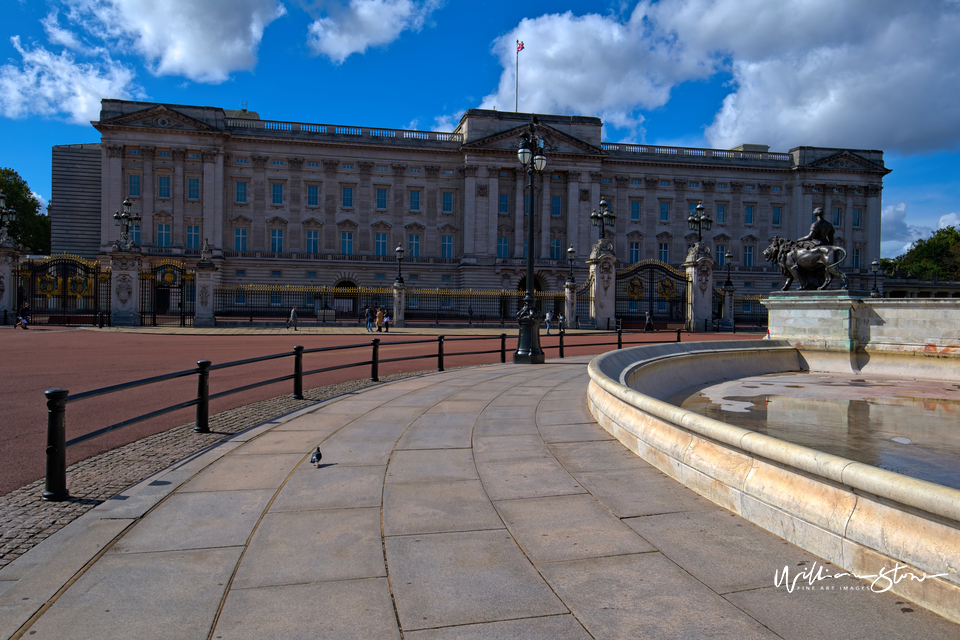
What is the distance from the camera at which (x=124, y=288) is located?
33.5 meters

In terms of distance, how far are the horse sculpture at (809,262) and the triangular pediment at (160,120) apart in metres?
56.1

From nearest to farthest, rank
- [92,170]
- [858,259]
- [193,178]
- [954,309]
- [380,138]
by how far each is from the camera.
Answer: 1. [954,309]
2. [193,178]
3. [380,138]
4. [92,170]
5. [858,259]

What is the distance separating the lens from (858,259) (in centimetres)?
7044

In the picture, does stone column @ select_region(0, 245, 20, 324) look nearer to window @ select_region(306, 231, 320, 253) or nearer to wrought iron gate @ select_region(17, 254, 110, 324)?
wrought iron gate @ select_region(17, 254, 110, 324)

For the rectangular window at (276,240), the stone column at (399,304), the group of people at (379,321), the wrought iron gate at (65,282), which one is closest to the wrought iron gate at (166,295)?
the wrought iron gate at (65,282)

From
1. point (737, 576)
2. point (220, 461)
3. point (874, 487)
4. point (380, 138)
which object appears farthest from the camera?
point (380, 138)

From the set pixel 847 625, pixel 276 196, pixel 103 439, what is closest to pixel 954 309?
pixel 847 625

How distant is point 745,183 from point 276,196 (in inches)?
2117

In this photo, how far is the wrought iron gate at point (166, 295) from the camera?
3441 centimetres

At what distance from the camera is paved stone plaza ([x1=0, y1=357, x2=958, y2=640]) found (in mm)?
2965

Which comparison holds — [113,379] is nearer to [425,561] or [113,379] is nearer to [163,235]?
[425,561]

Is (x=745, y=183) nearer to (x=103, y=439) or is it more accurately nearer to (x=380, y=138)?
(x=380, y=138)

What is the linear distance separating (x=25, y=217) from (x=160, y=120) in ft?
90.0

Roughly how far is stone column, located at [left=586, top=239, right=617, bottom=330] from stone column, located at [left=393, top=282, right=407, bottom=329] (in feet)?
42.4
